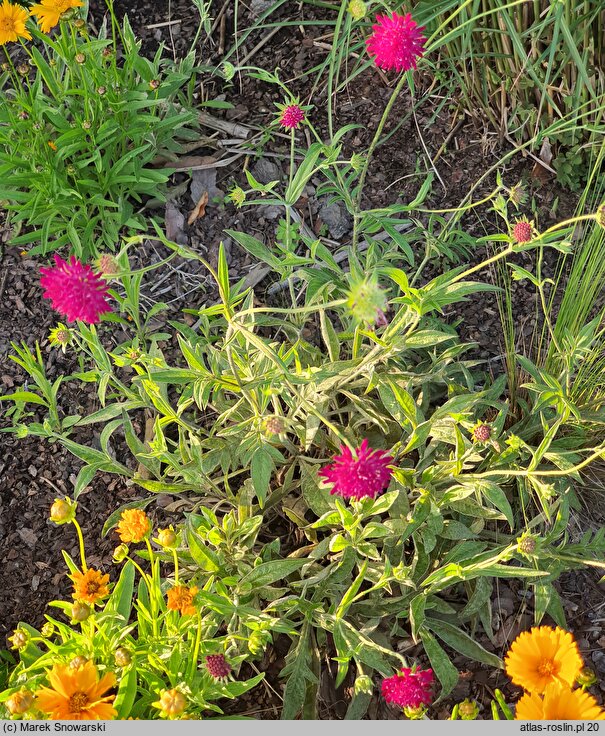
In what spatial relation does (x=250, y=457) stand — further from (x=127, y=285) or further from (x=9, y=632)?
(x=9, y=632)

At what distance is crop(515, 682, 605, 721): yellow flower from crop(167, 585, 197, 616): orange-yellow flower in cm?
62

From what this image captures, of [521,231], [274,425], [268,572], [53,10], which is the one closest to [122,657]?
[268,572]

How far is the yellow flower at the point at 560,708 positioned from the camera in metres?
1.19

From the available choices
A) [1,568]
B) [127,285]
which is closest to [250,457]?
[127,285]

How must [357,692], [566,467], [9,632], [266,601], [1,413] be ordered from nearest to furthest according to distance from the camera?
1. [566,467]
2. [357,692]
3. [266,601]
4. [9,632]
5. [1,413]

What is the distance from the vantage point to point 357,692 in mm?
1635

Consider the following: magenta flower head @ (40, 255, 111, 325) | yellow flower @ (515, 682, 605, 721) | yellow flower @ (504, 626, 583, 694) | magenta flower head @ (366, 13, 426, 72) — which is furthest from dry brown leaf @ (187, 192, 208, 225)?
yellow flower @ (515, 682, 605, 721)

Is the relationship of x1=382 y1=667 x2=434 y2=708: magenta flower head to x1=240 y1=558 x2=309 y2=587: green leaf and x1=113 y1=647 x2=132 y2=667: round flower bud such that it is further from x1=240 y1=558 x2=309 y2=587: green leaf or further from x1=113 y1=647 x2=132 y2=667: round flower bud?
x1=113 y1=647 x2=132 y2=667: round flower bud

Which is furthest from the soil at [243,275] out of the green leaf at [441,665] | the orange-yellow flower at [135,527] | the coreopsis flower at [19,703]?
the coreopsis flower at [19,703]

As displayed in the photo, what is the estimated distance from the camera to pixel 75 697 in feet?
4.12

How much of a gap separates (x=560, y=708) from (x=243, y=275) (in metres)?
1.47

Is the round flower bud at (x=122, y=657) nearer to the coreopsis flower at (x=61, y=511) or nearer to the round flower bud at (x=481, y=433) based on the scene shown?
the coreopsis flower at (x=61, y=511)

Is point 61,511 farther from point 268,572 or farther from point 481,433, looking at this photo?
point 481,433

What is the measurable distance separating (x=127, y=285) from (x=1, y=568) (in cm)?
87
